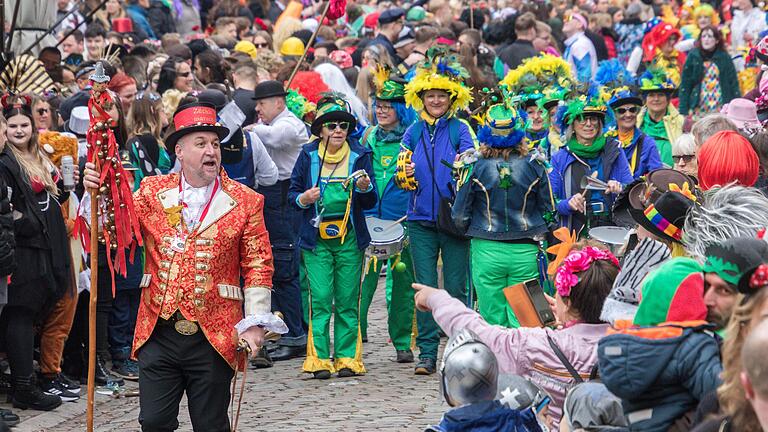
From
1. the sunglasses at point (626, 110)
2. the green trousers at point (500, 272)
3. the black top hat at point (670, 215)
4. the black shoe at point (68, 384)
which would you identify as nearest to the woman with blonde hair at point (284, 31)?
the sunglasses at point (626, 110)

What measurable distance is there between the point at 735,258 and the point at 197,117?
3512 millimetres

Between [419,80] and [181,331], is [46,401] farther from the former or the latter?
[419,80]

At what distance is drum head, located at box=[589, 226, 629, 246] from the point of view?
25.7 feet

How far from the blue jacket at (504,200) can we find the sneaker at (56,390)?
3.00 metres

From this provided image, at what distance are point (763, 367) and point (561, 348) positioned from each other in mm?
2222

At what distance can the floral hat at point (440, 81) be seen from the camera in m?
10.2

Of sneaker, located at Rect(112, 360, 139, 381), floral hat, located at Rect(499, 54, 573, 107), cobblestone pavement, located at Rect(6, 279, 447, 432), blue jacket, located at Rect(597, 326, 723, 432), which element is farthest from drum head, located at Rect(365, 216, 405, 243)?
blue jacket, located at Rect(597, 326, 723, 432)

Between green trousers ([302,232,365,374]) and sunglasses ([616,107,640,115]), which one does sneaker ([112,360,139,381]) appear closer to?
green trousers ([302,232,365,374])

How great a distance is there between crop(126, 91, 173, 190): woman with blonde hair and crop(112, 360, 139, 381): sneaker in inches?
53.0

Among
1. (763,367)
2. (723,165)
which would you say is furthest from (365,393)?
(763,367)

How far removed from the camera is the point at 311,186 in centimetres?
1002

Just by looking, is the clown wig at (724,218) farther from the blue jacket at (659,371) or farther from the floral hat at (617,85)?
the floral hat at (617,85)

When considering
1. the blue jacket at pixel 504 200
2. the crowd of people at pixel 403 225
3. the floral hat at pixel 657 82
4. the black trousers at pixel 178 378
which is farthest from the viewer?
the floral hat at pixel 657 82

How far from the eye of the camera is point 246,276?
6867 millimetres
